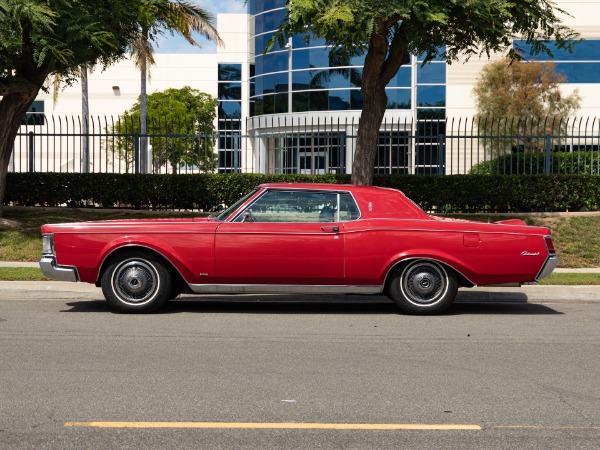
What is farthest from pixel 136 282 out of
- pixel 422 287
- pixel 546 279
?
pixel 546 279

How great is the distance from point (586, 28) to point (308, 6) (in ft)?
101

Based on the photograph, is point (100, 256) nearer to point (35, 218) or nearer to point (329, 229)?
point (329, 229)

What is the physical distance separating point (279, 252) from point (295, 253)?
189mm

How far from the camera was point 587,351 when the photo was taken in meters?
8.12

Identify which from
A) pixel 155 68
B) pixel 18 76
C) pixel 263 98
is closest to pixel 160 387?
pixel 18 76

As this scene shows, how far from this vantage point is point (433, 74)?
42.5 m

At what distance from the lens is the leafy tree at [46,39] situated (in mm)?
15312

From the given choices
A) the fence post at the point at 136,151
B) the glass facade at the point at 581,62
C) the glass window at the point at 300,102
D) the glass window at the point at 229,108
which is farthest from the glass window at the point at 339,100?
the glass window at the point at 229,108

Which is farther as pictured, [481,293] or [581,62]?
[581,62]

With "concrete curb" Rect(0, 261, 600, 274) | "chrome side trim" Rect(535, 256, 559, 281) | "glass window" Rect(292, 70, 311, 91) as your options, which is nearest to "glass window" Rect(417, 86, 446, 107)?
"glass window" Rect(292, 70, 311, 91)

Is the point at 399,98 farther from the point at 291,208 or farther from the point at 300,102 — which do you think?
the point at 291,208

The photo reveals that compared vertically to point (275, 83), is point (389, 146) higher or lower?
lower

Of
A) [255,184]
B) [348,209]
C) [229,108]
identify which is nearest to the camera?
[348,209]

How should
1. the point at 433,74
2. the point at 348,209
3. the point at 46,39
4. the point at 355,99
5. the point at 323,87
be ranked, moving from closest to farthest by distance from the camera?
the point at 348,209 < the point at 46,39 < the point at 433,74 < the point at 355,99 < the point at 323,87
